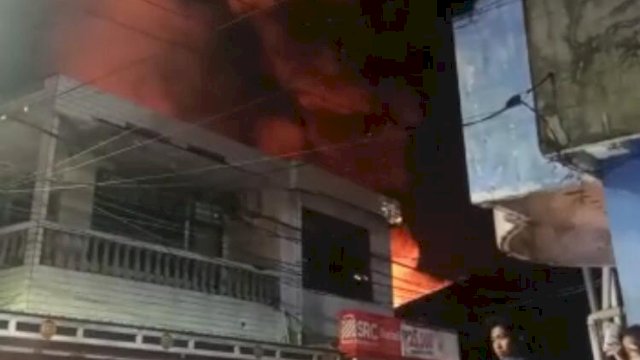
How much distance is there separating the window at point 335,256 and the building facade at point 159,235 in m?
0.04

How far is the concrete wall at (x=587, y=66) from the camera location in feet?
20.0

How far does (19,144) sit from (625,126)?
34.1 ft

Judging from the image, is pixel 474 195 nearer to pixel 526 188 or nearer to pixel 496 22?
pixel 526 188

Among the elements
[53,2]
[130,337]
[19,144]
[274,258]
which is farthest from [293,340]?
[53,2]

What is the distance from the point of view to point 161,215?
14062 mm

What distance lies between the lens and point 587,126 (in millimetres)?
6195

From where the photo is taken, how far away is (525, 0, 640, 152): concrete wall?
20.0ft

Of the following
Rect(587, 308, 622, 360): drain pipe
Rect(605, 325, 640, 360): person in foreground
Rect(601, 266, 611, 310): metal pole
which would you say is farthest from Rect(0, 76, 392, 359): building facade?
Rect(605, 325, 640, 360): person in foreground

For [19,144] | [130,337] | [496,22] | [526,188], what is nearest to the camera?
[526,188]

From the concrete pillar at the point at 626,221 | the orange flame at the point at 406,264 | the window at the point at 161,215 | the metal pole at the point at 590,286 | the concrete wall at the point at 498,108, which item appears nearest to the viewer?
the concrete pillar at the point at 626,221

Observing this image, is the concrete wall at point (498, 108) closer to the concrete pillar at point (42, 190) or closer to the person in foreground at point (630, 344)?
the person in foreground at point (630, 344)

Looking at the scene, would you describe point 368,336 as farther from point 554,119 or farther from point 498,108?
point 554,119

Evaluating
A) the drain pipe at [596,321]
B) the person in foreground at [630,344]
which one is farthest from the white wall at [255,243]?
the person in foreground at [630,344]

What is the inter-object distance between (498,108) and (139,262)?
300 inches
